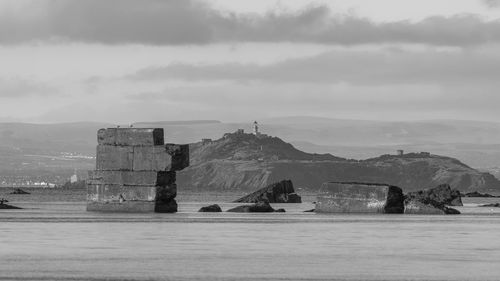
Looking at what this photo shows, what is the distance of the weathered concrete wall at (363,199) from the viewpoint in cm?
7781

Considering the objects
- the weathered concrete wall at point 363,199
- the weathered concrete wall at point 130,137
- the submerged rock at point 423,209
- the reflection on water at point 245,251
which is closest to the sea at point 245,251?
the reflection on water at point 245,251

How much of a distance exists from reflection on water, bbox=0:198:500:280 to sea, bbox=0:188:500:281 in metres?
0.02

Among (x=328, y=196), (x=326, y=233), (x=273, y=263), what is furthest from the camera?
(x=328, y=196)

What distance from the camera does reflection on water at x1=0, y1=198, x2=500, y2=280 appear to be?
3206cm

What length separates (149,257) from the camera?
36531 millimetres

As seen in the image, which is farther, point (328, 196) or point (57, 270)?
point (328, 196)

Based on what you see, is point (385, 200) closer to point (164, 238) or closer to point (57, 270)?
point (164, 238)

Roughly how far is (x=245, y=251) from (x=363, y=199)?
39.7 metres

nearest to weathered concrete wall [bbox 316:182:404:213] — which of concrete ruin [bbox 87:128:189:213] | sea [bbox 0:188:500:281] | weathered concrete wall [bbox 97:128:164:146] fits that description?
concrete ruin [bbox 87:128:189:213]

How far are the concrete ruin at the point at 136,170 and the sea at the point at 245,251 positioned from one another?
15.5 m

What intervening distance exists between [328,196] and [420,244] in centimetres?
3757

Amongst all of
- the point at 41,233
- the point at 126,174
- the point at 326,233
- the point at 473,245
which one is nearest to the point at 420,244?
the point at 473,245

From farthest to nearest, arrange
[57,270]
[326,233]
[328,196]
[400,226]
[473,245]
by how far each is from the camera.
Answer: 1. [328,196]
2. [400,226]
3. [326,233]
4. [473,245]
5. [57,270]

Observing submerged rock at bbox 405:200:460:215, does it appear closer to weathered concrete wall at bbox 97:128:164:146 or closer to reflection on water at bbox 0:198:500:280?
weathered concrete wall at bbox 97:128:164:146
